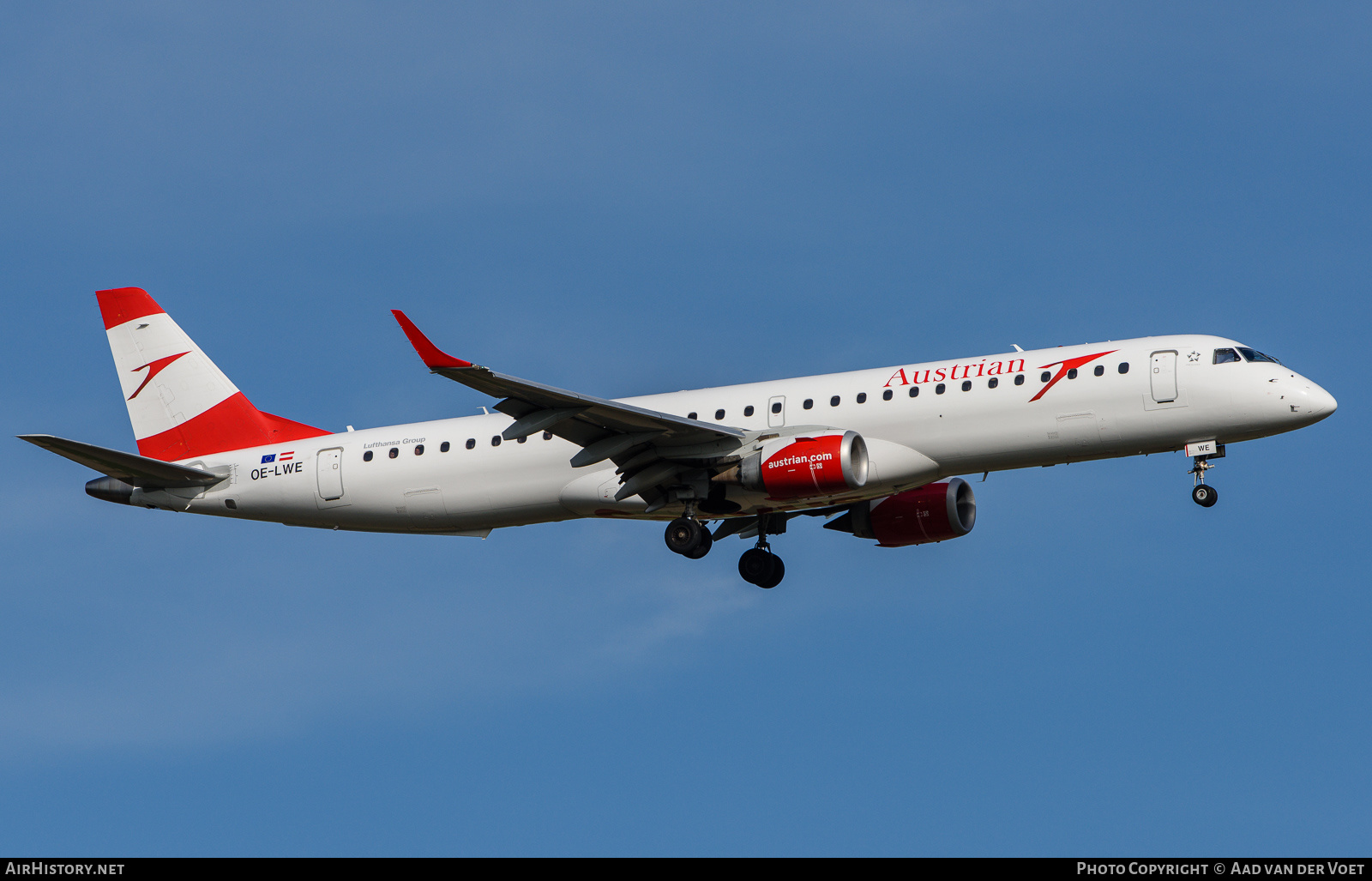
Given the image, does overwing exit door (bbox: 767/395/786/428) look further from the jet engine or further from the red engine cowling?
the red engine cowling

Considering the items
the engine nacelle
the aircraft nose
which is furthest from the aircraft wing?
the aircraft nose

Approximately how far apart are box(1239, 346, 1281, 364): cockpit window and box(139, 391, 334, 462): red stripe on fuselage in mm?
22644

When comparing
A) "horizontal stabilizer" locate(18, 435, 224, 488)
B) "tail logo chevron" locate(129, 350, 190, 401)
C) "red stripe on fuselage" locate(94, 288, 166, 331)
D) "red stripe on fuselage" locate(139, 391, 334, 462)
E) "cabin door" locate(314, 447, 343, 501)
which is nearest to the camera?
"horizontal stabilizer" locate(18, 435, 224, 488)

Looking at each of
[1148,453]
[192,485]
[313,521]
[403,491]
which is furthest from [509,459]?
[1148,453]

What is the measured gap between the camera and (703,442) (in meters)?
35.4

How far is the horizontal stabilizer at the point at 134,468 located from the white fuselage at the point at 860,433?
352 millimetres

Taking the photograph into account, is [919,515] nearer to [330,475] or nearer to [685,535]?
[685,535]

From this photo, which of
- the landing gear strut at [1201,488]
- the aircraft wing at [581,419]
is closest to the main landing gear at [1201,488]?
the landing gear strut at [1201,488]

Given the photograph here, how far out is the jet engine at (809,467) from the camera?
33.7 metres

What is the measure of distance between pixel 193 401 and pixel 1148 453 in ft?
80.6

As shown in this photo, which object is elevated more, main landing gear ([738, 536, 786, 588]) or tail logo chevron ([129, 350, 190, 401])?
tail logo chevron ([129, 350, 190, 401])

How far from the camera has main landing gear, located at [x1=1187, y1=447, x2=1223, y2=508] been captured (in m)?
33.4

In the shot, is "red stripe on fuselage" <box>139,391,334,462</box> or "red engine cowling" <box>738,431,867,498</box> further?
"red stripe on fuselage" <box>139,391,334,462</box>

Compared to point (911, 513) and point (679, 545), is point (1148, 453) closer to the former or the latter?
point (911, 513)
